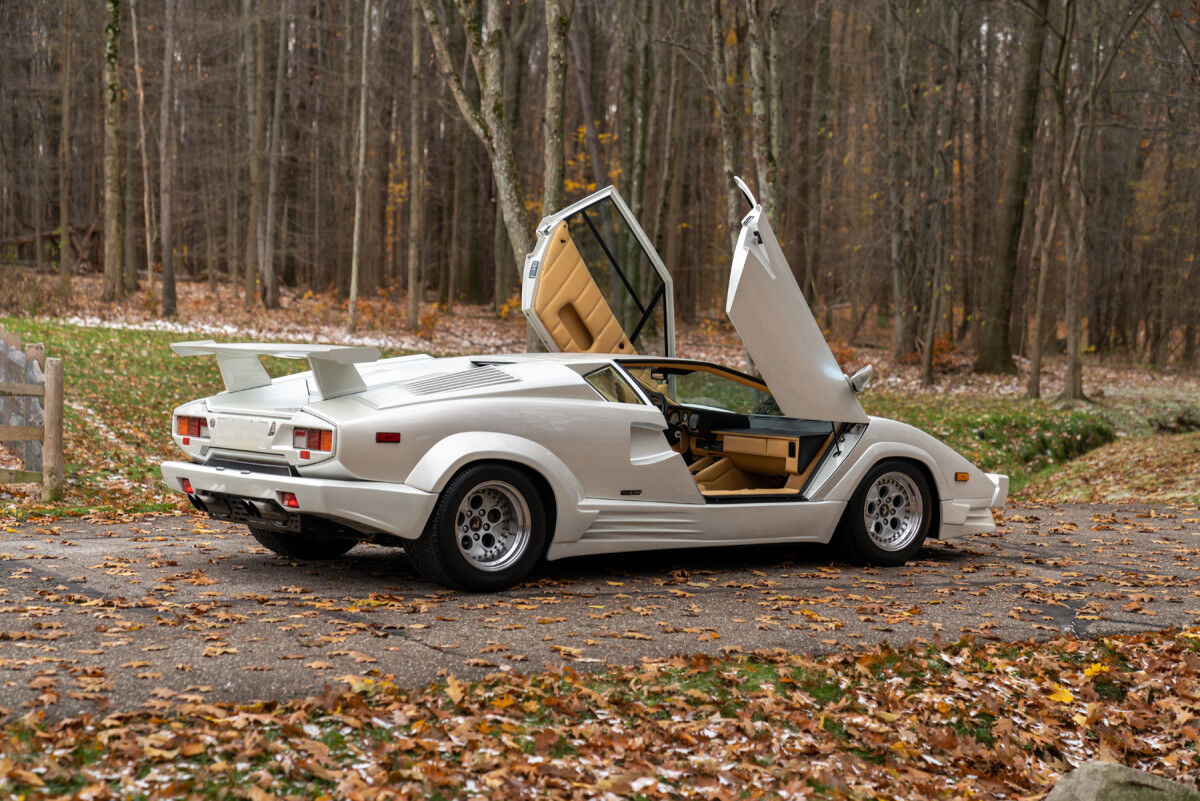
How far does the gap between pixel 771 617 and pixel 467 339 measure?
1838 centimetres

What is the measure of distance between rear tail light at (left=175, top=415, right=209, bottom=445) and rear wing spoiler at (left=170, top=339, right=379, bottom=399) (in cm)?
27

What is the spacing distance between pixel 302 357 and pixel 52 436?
448 cm

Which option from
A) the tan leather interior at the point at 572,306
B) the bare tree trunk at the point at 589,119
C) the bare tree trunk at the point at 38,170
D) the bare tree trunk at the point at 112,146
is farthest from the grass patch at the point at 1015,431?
the bare tree trunk at the point at 38,170

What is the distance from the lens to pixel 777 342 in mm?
6961

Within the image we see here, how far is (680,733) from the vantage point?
4316 mm

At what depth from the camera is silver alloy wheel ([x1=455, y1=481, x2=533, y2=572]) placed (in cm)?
619

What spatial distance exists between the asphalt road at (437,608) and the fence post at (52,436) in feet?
3.49

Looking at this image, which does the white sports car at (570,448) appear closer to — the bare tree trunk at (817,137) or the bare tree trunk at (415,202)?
the bare tree trunk at (415,202)

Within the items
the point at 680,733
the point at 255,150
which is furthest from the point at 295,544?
the point at 255,150

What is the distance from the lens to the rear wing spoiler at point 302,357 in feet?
19.7

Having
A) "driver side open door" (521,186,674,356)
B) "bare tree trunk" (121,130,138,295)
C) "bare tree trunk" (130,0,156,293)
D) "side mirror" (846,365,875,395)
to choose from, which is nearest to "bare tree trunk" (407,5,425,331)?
"bare tree trunk" (130,0,156,293)

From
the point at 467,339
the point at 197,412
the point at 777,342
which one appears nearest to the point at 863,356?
the point at 467,339

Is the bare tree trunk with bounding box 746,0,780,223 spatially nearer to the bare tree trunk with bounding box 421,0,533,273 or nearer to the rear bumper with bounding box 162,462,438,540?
the bare tree trunk with bounding box 421,0,533,273

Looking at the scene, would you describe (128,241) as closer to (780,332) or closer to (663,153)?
(663,153)
